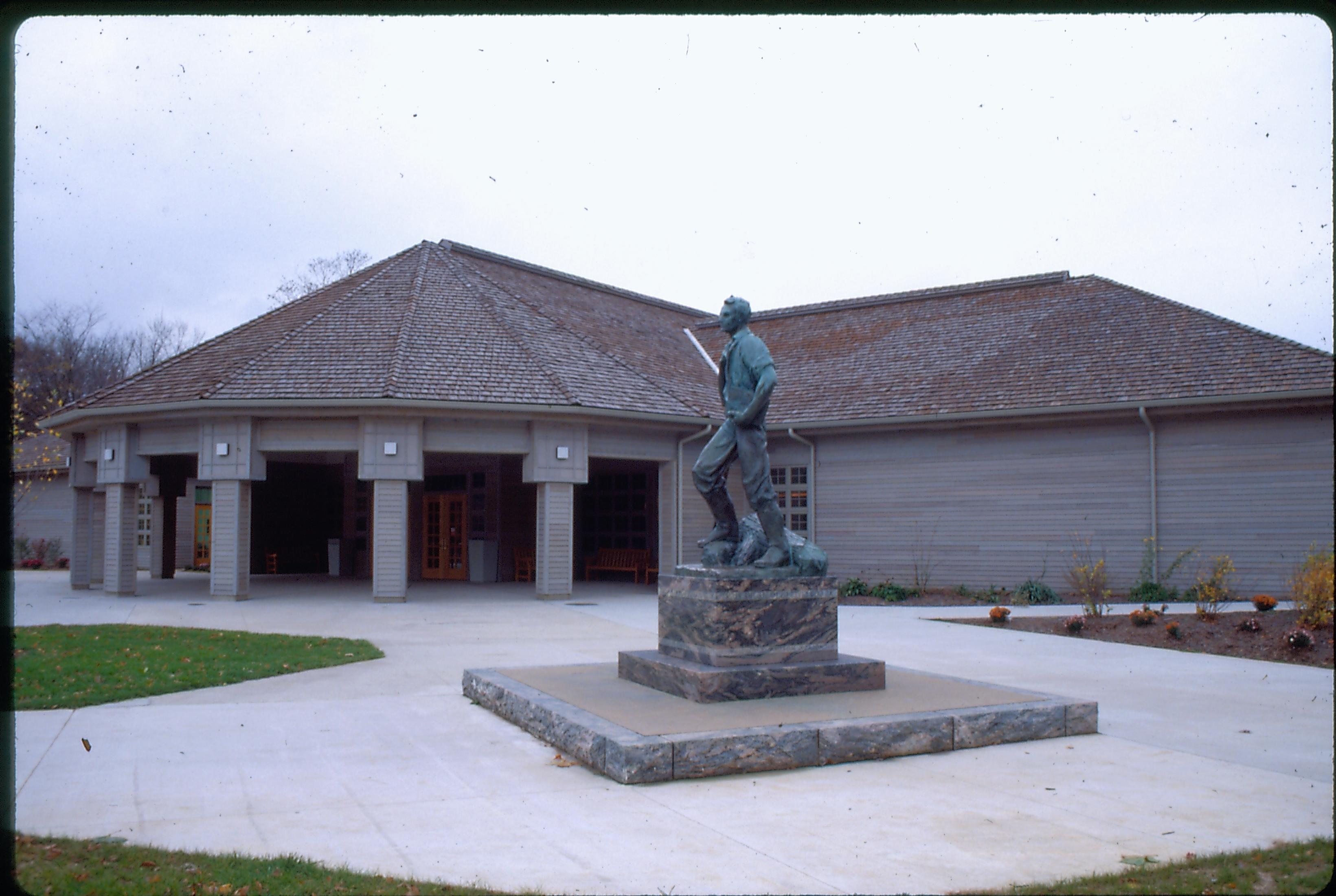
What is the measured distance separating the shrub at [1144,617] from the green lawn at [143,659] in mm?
9978

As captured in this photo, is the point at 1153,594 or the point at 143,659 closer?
the point at 143,659

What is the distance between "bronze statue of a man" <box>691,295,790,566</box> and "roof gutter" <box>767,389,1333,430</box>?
11.2m

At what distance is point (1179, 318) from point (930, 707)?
15.9m

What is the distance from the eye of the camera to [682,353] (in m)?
26.6

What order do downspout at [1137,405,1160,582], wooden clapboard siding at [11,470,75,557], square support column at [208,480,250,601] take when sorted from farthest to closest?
wooden clapboard siding at [11,470,75,557]
square support column at [208,480,250,601]
downspout at [1137,405,1160,582]

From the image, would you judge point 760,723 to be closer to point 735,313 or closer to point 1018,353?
point 735,313

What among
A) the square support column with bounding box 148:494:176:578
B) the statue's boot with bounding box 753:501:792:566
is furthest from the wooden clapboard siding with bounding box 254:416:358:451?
the statue's boot with bounding box 753:501:792:566

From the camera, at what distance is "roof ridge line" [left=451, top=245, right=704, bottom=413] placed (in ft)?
71.6

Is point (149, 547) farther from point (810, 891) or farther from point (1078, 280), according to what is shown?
point (810, 891)

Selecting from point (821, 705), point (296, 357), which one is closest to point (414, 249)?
point (296, 357)

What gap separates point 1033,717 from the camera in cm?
772

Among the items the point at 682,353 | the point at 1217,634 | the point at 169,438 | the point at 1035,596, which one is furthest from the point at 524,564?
the point at 1217,634

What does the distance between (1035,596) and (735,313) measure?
11.9m

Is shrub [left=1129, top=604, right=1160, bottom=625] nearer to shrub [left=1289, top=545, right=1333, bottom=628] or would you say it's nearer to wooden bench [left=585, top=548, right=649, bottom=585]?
shrub [left=1289, top=545, right=1333, bottom=628]
